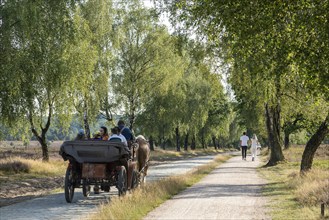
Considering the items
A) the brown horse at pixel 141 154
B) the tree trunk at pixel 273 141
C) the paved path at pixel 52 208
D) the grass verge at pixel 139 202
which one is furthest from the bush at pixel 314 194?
the tree trunk at pixel 273 141

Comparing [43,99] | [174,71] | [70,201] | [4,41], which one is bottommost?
[70,201]

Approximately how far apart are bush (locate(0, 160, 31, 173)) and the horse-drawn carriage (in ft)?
35.8

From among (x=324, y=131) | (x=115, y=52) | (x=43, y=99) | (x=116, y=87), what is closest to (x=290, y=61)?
(x=324, y=131)

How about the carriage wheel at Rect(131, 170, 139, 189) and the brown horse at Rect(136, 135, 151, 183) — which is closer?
the carriage wheel at Rect(131, 170, 139, 189)

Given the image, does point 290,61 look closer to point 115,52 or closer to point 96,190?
point 96,190

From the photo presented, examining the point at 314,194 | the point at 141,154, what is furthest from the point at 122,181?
the point at 314,194

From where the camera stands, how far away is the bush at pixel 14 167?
913 inches

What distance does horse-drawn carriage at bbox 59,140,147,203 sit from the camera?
12.9 metres

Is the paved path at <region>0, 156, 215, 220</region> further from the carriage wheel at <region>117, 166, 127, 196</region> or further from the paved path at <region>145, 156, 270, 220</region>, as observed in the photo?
the paved path at <region>145, 156, 270, 220</region>

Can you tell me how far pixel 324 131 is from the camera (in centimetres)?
1925

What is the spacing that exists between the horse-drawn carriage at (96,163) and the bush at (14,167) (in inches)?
429

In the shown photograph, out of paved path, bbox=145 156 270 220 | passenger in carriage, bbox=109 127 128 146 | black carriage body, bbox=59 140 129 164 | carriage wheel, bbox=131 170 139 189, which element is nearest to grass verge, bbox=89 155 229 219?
paved path, bbox=145 156 270 220

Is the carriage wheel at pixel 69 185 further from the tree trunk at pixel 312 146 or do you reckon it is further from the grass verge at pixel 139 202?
the tree trunk at pixel 312 146

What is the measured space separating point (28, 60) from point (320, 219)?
1243 centimetres
